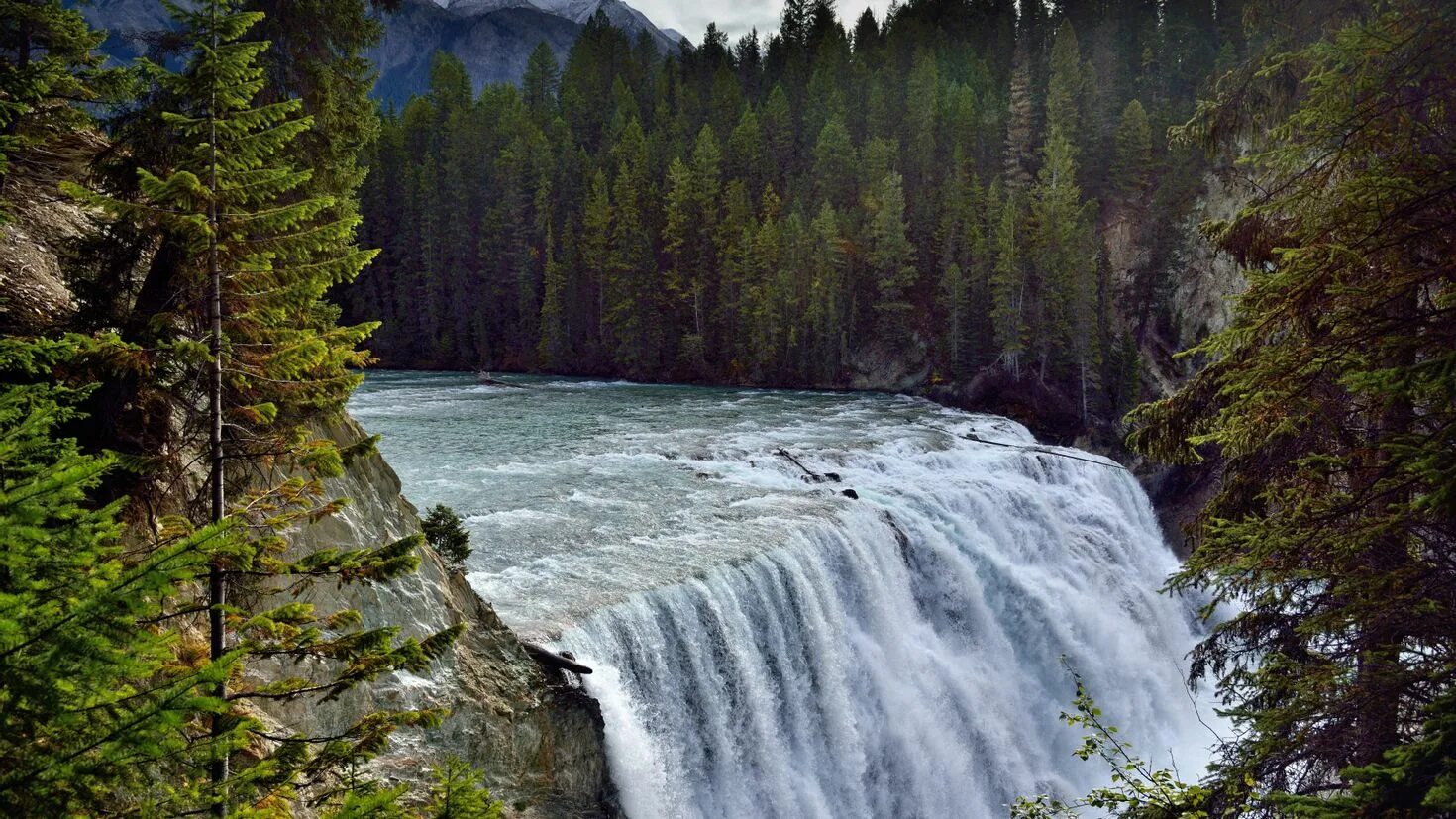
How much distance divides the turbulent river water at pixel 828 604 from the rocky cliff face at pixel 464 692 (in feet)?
2.38

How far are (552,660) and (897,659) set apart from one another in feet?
25.0

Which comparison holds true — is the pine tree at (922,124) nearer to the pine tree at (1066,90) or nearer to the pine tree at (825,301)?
the pine tree at (825,301)

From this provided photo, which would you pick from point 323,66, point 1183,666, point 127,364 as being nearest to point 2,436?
point 127,364

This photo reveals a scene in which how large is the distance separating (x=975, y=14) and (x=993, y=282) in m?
49.3

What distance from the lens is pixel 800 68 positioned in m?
77.4

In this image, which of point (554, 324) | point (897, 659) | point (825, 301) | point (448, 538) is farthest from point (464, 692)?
point (554, 324)

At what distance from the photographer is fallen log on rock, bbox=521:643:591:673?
1060 centimetres

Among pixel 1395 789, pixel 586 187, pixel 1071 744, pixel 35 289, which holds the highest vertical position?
pixel 586 187

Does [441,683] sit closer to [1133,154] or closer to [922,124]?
[1133,154]

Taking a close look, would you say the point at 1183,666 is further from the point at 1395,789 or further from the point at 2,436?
the point at 2,436

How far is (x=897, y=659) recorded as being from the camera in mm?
15602

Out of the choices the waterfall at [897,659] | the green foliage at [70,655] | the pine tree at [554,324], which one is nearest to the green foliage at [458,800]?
the green foliage at [70,655]

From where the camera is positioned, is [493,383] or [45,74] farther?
[493,383]

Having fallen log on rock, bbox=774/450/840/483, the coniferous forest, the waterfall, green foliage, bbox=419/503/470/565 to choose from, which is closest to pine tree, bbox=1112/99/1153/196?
the waterfall
